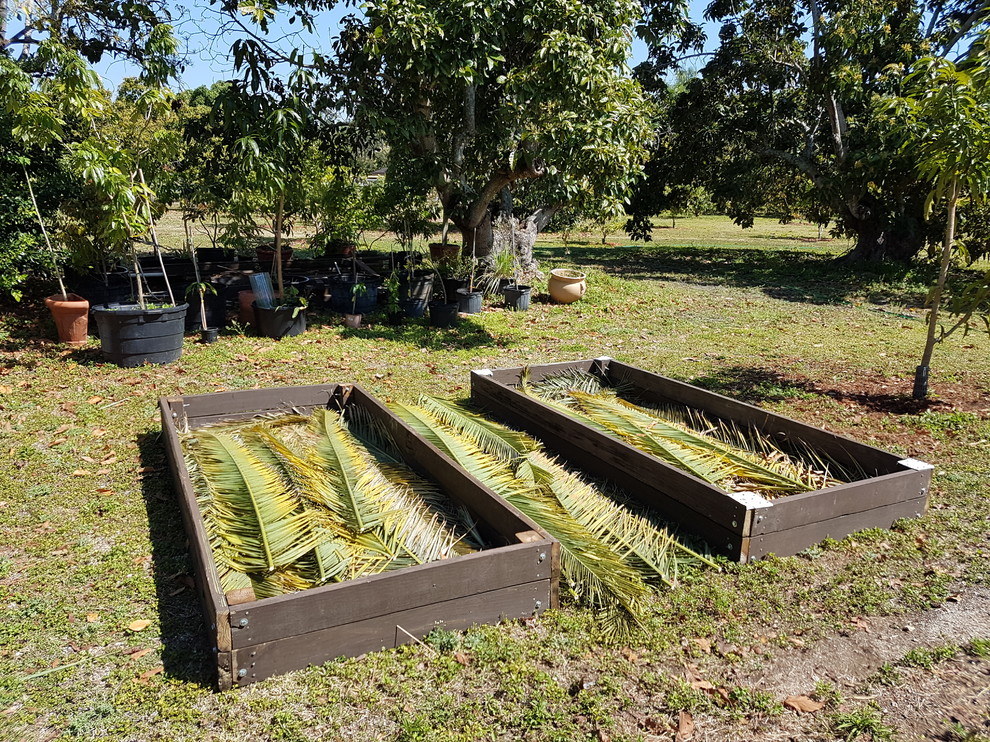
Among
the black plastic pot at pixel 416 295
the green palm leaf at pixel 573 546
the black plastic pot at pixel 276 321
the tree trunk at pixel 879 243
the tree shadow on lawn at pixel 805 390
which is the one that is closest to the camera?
the green palm leaf at pixel 573 546

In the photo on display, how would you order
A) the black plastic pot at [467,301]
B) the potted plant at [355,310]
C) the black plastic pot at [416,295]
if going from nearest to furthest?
the potted plant at [355,310] → the black plastic pot at [416,295] → the black plastic pot at [467,301]

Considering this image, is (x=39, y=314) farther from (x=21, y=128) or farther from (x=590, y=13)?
(x=590, y=13)

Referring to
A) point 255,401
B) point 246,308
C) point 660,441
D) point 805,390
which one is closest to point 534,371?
point 660,441

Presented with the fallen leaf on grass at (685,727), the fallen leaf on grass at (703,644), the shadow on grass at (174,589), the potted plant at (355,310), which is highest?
the potted plant at (355,310)

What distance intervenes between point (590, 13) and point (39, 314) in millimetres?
7953

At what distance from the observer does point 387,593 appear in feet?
9.45

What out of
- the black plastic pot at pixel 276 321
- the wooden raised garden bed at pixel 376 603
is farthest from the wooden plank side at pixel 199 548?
the black plastic pot at pixel 276 321

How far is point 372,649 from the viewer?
9.46 feet

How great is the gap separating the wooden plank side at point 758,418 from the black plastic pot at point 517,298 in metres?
4.63

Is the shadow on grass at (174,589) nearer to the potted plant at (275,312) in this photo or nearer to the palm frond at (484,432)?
the palm frond at (484,432)

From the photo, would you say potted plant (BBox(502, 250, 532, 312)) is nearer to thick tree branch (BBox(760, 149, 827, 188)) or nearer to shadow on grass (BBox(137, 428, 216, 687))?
shadow on grass (BBox(137, 428, 216, 687))

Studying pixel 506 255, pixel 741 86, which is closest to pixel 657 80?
pixel 741 86

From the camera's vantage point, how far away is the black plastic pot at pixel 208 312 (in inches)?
353

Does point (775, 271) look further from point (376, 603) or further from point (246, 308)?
→ point (376, 603)
